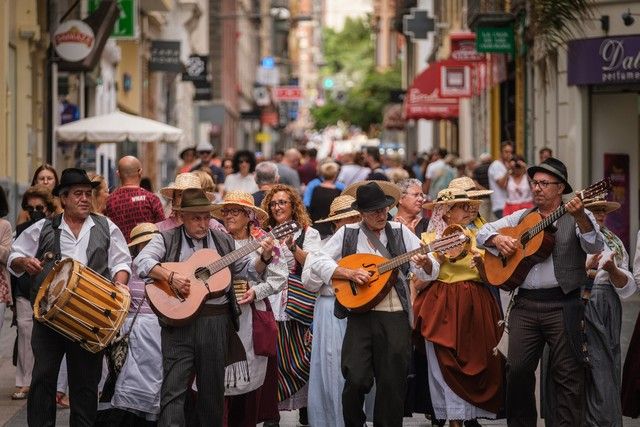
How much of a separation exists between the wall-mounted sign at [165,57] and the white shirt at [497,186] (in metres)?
17.2

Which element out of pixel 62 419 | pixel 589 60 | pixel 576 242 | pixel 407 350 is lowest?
pixel 62 419

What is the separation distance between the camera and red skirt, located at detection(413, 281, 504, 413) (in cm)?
1108

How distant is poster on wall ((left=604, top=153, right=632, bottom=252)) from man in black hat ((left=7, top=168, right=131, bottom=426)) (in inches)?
545

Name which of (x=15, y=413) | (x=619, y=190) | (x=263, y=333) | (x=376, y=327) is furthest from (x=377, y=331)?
(x=619, y=190)

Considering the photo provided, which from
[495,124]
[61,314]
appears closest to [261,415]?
[61,314]

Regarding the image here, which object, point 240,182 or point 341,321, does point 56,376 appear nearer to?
point 341,321

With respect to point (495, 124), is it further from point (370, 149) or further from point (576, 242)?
point (576, 242)

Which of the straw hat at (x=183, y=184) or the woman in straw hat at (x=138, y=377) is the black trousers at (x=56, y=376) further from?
the straw hat at (x=183, y=184)

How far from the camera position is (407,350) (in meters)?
10.3

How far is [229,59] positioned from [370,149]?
137 feet

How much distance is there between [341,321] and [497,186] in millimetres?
14020

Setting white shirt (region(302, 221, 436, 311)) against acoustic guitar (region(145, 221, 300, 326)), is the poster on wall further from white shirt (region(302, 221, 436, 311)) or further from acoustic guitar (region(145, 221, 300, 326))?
acoustic guitar (region(145, 221, 300, 326))

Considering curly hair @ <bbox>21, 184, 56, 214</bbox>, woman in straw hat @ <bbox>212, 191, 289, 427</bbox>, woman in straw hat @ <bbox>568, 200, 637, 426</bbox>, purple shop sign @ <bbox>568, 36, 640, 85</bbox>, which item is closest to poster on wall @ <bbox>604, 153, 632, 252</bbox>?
purple shop sign @ <bbox>568, 36, 640, 85</bbox>

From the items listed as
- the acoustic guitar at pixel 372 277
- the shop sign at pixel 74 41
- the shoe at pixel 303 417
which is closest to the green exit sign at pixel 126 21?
the shop sign at pixel 74 41
